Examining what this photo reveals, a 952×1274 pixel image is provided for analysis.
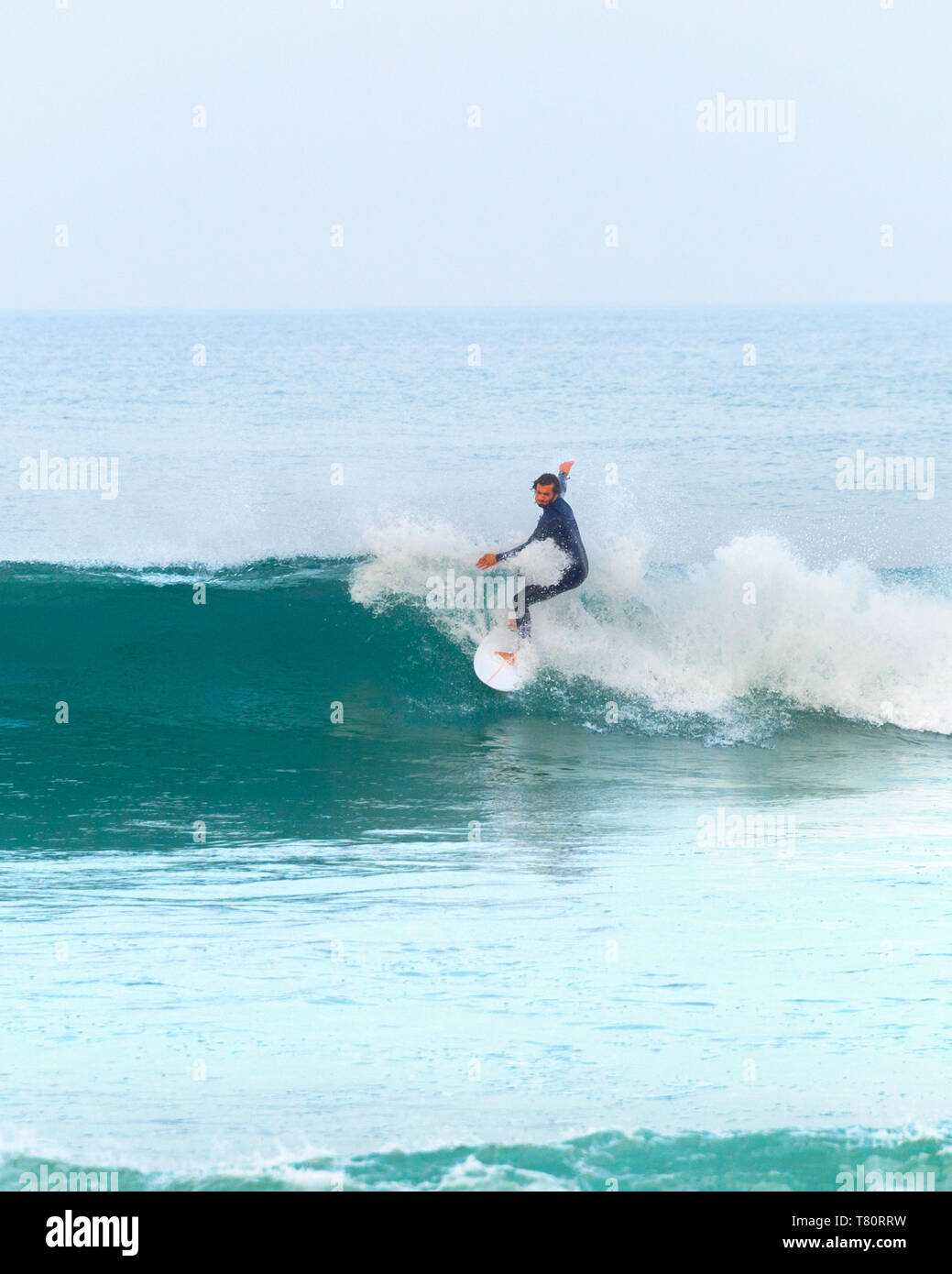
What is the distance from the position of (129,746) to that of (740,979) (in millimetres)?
6348

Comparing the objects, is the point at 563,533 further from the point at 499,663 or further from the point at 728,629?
the point at 728,629

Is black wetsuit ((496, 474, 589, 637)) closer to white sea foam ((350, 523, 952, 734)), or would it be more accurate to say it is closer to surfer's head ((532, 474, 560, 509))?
surfer's head ((532, 474, 560, 509))

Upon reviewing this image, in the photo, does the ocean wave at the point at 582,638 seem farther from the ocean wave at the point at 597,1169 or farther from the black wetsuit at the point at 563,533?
the ocean wave at the point at 597,1169

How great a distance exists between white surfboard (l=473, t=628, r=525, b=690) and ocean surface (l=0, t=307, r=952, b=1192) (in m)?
0.19

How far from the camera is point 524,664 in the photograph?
12.0 m

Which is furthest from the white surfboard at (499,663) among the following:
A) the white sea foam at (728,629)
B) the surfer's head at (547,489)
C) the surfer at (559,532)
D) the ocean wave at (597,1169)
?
the ocean wave at (597,1169)

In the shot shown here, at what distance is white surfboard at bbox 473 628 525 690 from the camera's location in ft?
38.7

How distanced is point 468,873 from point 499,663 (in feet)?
14.9

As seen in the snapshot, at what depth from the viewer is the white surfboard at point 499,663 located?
38.7ft

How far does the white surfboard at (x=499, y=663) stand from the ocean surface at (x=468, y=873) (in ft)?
0.63

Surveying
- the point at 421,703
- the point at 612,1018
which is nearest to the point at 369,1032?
the point at 612,1018

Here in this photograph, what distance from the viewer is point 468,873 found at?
7.38 metres

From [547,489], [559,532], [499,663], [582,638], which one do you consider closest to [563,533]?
[559,532]
